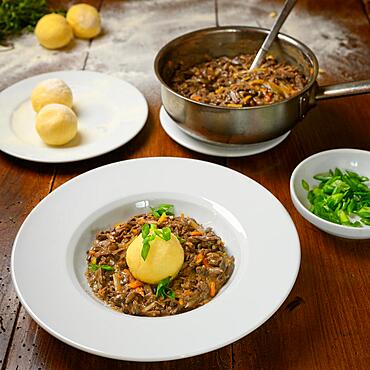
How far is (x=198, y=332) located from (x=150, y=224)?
0.90 ft

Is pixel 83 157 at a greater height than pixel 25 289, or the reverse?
pixel 25 289

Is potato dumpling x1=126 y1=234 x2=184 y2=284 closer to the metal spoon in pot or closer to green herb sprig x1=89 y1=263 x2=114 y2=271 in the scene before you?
green herb sprig x1=89 y1=263 x2=114 y2=271

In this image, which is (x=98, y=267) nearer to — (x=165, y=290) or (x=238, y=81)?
(x=165, y=290)

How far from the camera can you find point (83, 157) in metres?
1.44

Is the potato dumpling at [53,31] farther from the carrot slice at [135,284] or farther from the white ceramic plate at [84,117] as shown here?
the carrot slice at [135,284]

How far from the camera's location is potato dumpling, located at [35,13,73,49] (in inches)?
76.4

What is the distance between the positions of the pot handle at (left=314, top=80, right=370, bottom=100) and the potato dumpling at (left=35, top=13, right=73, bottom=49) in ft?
3.11

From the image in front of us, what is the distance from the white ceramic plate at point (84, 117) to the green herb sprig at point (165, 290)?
50cm

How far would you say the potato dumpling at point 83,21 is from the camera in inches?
79.4

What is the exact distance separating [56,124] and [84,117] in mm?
182

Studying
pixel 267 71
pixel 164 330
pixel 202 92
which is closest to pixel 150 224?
pixel 164 330

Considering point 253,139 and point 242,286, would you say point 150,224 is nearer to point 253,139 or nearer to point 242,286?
point 242,286

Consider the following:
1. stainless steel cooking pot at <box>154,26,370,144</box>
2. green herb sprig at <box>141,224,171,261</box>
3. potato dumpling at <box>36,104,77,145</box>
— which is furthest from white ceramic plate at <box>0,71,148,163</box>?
green herb sprig at <box>141,224,171,261</box>

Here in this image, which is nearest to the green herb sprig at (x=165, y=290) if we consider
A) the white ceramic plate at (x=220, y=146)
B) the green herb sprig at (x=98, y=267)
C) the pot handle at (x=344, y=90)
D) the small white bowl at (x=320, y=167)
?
the green herb sprig at (x=98, y=267)
